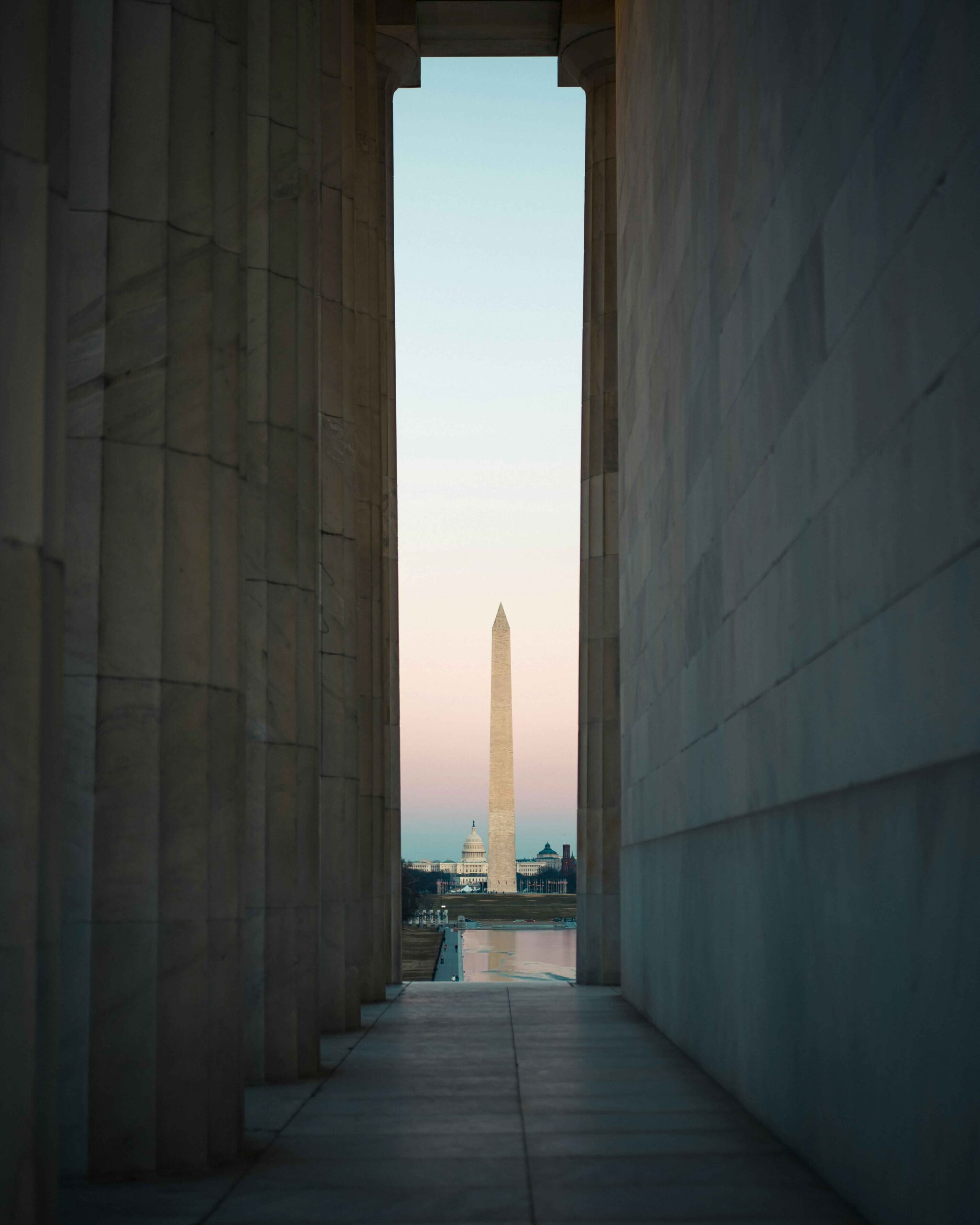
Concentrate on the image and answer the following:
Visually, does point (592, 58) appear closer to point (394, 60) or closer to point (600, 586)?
point (394, 60)

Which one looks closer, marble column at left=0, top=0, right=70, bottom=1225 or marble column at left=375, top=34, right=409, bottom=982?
marble column at left=0, top=0, right=70, bottom=1225

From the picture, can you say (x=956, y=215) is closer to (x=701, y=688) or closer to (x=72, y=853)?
(x=72, y=853)

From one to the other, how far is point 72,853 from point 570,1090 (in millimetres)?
6682

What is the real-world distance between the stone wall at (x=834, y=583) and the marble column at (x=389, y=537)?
11.8 m

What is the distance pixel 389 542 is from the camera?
106 ft

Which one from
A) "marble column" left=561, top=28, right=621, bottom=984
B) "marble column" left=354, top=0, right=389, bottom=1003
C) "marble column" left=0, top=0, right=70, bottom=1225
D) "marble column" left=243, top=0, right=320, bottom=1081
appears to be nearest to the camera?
"marble column" left=0, top=0, right=70, bottom=1225

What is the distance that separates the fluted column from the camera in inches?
1202

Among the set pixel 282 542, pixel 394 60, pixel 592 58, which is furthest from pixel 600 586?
pixel 282 542

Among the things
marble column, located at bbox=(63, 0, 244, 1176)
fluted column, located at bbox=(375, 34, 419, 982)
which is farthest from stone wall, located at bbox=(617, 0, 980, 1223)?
fluted column, located at bbox=(375, 34, 419, 982)

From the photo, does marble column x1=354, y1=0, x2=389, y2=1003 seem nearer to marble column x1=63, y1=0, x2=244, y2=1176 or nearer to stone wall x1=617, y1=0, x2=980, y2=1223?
stone wall x1=617, y1=0, x2=980, y2=1223

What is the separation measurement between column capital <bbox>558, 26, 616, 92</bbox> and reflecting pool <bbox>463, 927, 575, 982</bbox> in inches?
886

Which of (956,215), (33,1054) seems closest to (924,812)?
(956,215)

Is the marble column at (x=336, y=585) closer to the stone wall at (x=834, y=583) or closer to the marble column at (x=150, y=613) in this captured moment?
the stone wall at (x=834, y=583)

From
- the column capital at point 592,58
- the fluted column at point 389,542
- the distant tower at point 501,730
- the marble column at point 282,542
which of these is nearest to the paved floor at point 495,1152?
Answer: the marble column at point 282,542
